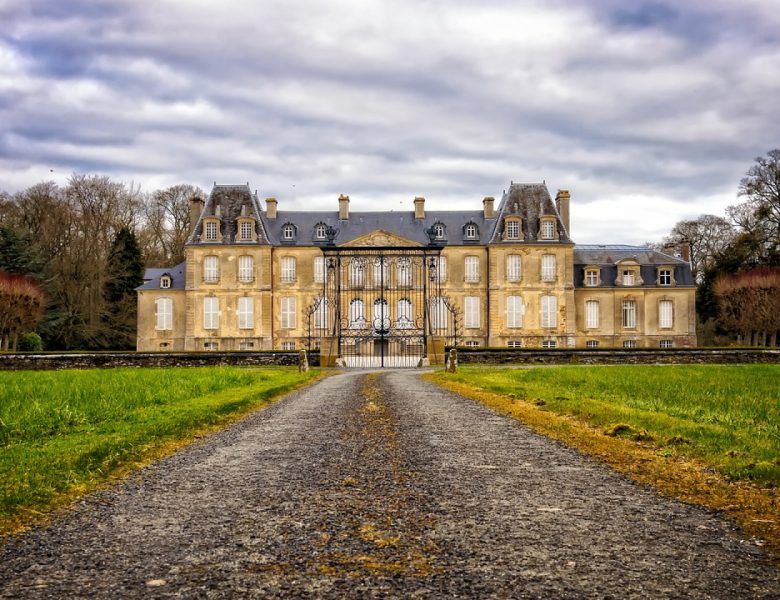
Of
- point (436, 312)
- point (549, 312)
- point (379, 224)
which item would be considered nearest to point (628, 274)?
point (549, 312)

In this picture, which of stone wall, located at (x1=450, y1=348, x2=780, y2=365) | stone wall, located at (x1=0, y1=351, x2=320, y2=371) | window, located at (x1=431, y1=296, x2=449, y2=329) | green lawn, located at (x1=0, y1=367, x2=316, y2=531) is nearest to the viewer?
green lawn, located at (x1=0, y1=367, x2=316, y2=531)

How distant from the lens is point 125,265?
44.5 metres

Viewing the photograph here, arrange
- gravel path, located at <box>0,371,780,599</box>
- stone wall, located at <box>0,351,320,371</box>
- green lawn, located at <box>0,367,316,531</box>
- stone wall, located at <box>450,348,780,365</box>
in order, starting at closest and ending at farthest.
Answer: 1. gravel path, located at <box>0,371,780,599</box>
2. green lawn, located at <box>0,367,316,531</box>
3. stone wall, located at <box>0,351,320,371</box>
4. stone wall, located at <box>450,348,780,365</box>

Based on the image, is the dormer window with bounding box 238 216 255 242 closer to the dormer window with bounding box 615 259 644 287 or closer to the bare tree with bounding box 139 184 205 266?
the bare tree with bounding box 139 184 205 266

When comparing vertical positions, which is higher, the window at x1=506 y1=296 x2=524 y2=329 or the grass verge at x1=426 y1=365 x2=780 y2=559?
the window at x1=506 y1=296 x2=524 y2=329

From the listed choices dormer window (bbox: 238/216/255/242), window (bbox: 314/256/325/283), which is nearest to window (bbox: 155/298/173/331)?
dormer window (bbox: 238/216/255/242)

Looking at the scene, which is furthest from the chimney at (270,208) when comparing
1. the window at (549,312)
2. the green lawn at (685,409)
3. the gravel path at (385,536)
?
the gravel path at (385,536)

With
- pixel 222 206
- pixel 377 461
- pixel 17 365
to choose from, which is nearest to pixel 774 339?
pixel 222 206

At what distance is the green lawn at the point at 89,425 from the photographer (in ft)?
16.4

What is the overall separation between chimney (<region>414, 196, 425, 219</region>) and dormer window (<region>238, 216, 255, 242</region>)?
8848mm

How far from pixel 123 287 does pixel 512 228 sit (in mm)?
21977

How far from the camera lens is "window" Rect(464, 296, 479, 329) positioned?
1649 inches

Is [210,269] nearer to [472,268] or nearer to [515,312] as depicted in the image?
[472,268]

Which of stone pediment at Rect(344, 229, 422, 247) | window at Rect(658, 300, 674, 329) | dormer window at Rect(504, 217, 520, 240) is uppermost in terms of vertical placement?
dormer window at Rect(504, 217, 520, 240)
